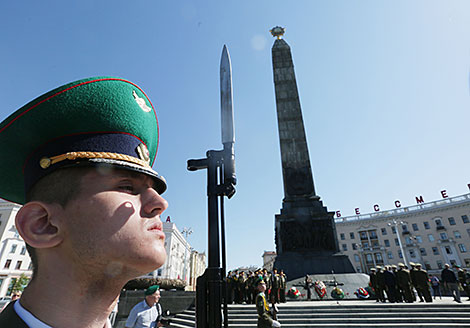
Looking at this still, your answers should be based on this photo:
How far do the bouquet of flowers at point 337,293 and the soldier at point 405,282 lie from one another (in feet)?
6.91

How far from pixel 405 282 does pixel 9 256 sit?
4288cm

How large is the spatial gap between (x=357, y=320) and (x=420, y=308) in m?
2.35

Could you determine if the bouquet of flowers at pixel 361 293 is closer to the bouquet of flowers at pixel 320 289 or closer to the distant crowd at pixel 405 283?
the distant crowd at pixel 405 283

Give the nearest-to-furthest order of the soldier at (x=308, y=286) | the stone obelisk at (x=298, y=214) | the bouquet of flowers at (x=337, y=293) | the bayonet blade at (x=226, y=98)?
the bayonet blade at (x=226, y=98), the bouquet of flowers at (x=337, y=293), the soldier at (x=308, y=286), the stone obelisk at (x=298, y=214)

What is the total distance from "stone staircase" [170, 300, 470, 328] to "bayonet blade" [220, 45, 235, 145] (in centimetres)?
664

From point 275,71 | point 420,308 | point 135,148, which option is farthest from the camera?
point 275,71

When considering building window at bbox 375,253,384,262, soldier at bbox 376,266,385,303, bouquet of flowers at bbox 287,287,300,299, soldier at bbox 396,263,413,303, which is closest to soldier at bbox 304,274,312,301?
bouquet of flowers at bbox 287,287,300,299

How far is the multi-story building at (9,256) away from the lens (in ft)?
98.2

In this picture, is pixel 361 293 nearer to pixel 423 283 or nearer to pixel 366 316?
pixel 423 283

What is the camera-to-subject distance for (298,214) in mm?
12875

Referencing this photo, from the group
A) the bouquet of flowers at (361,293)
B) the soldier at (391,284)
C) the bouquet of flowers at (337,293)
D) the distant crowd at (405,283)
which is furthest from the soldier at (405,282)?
the bouquet of flowers at (337,293)

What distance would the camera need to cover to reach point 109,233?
710 millimetres

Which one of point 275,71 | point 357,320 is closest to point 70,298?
point 357,320

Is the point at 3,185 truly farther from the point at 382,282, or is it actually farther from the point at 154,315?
the point at 382,282
